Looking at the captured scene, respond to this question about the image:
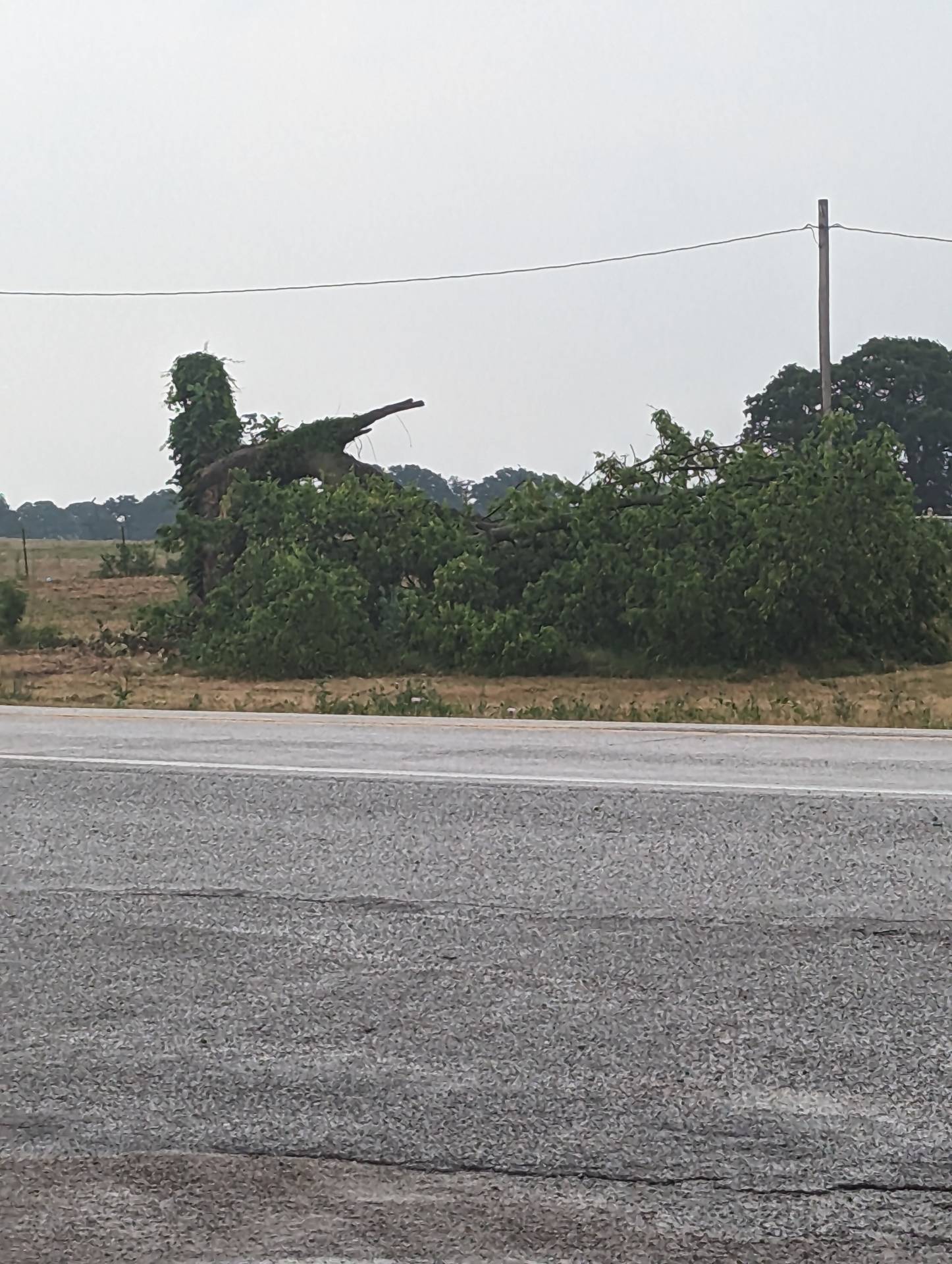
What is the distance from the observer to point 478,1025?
15.4 feet

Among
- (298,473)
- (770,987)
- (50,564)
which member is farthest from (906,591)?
(50,564)

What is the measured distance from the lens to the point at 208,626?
24.2 m

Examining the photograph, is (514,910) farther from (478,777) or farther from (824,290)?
(824,290)

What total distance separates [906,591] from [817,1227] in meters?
19.1

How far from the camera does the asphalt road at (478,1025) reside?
3.51 metres

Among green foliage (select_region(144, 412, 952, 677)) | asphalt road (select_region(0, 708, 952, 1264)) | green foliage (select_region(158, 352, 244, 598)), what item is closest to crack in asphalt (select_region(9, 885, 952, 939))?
asphalt road (select_region(0, 708, 952, 1264))

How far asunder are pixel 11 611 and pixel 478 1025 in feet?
77.9

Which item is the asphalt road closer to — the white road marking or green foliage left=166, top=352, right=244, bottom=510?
the white road marking

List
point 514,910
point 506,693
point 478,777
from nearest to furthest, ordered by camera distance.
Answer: point 514,910 < point 478,777 < point 506,693

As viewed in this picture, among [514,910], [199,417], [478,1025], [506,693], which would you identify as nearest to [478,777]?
[514,910]

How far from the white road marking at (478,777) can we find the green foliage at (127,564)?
127 ft

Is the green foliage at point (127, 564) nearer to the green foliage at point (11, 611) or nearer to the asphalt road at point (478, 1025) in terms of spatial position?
the green foliage at point (11, 611)

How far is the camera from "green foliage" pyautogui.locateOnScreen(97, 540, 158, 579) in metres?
48.2

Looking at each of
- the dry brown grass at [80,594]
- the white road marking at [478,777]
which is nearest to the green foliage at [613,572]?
the dry brown grass at [80,594]
